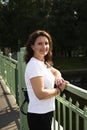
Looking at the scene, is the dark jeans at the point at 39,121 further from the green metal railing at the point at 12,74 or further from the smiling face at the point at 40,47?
the green metal railing at the point at 12,74

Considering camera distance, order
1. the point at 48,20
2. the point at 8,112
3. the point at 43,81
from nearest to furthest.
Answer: the point at 43,81
the point at 8,112
the point at 48,20

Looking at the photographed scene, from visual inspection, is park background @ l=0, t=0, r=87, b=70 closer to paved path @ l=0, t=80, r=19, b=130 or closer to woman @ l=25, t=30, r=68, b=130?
paved path @ l=0, t=80, r=19, b=130

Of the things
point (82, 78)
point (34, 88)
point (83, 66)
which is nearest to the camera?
point (34, 88)

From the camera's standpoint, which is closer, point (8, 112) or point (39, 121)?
point (39, 121)

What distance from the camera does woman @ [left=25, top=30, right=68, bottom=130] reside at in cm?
314

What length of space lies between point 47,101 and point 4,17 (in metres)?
39.5

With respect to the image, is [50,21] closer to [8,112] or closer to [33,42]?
Answer: [8,112]

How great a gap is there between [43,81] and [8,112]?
380cm

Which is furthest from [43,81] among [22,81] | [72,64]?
[72,64]

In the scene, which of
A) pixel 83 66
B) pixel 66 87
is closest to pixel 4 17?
pixel 83 66

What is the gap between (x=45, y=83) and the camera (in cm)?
317

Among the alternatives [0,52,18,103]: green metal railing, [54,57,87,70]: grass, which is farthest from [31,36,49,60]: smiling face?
[54,57,87,70]: grass

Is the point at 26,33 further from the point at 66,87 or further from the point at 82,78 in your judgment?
the point at 66,87

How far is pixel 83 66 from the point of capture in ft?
134
